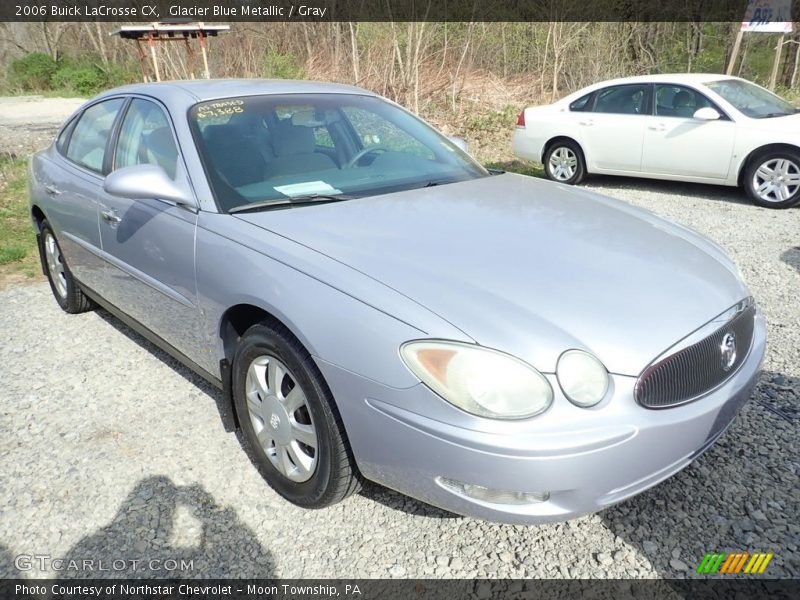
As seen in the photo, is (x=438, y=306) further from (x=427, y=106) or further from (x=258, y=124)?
(x=427, y=106)

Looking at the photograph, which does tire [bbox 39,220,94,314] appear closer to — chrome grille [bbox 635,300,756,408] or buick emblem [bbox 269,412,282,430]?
buick emblem [bbox 269,412,282,430]

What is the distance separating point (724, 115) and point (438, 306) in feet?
22.8

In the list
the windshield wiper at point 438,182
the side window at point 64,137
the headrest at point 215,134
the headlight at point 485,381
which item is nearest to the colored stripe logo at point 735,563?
the headlight at point 485,381

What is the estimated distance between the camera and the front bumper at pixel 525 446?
1.79 m

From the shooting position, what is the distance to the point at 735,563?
7.05ft

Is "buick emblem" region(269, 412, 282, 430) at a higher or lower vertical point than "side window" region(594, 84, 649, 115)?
lower

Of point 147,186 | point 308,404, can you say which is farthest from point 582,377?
point 147,186

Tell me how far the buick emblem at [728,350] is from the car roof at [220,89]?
7.92ft

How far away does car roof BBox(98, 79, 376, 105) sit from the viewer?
309cm

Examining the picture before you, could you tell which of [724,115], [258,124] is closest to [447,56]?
[724,115]

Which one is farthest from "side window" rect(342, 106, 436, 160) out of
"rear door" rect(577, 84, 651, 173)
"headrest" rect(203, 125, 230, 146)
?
"rear door" rect(577, 84, 651, 173)

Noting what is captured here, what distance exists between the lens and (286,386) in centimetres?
238

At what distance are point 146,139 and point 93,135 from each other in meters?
0.86

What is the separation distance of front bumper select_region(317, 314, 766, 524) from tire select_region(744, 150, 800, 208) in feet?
20.1
